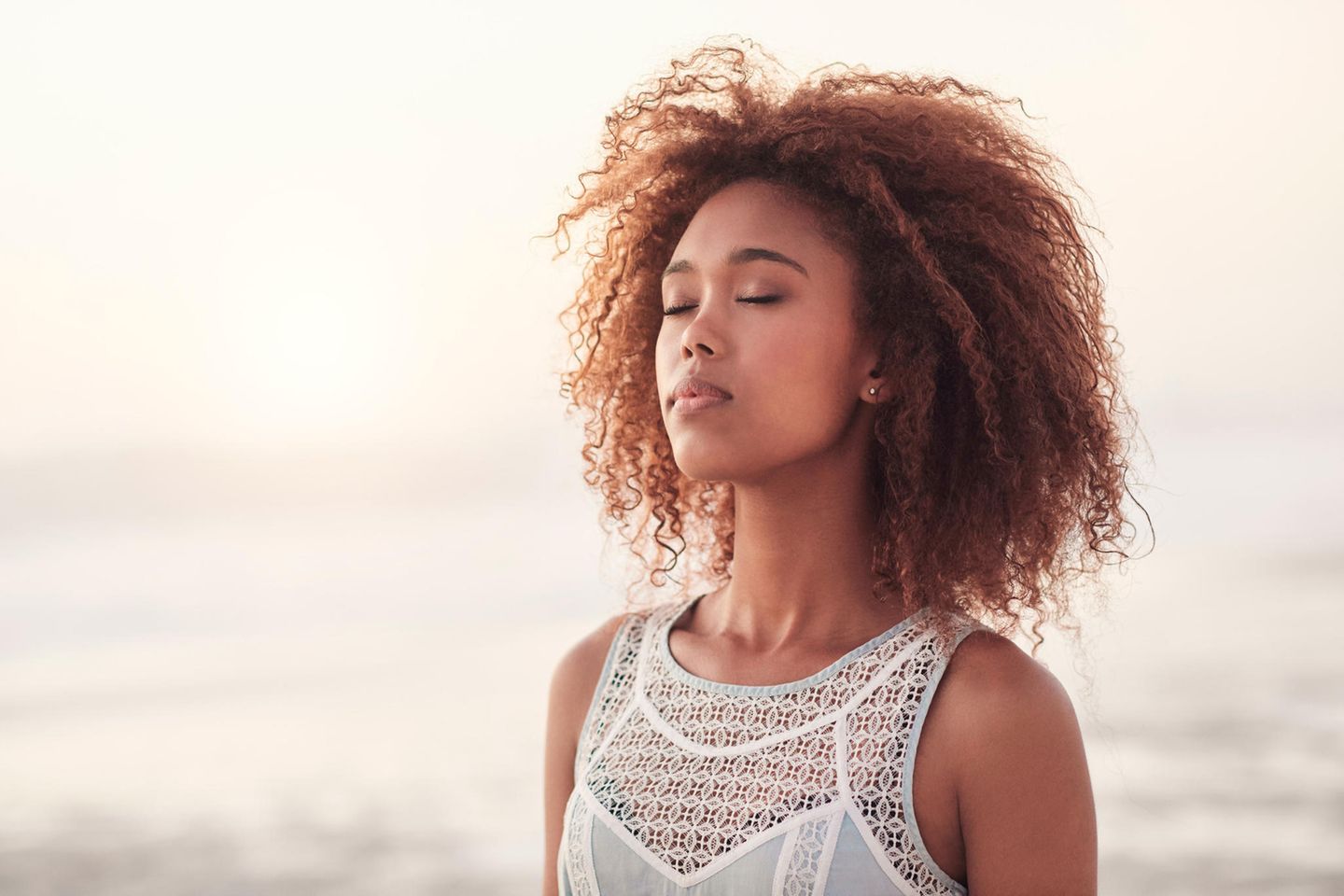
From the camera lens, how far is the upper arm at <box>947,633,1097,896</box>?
5.51ft

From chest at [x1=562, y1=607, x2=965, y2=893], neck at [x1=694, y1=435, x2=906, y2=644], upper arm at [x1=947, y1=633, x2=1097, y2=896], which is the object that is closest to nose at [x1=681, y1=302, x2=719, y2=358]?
neck at [x1=694, y1=435, x2=906, y2=644]

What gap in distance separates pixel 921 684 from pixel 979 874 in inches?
9.0

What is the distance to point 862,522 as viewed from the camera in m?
1.97

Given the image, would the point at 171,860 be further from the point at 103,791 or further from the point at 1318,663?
the point at 1318,663

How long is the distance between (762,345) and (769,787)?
1.73 feet

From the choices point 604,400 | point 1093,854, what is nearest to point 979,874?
point 1093,854

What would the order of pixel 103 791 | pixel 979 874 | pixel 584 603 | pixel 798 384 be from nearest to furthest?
pixel 979 874 → pixel 798 384 → pixel 103 791 → pixel 584 603

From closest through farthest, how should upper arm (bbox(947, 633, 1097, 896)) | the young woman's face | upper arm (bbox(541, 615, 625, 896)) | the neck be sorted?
1. upper arm (bbox(947, 633, 1097, 896))
2. the young woman's face
3. the neck
4. upper arm (bbox(541, 615, 625, 896))

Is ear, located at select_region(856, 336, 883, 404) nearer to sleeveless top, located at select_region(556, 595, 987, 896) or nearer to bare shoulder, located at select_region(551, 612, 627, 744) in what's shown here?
sleeveless top, located at select_region(556, 595, 987, 896)

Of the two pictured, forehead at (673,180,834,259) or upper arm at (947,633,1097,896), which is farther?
forehead at (673,180,834,259)

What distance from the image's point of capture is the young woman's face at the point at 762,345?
72.1 inches

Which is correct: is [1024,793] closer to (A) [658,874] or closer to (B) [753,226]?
(A) [658,874]

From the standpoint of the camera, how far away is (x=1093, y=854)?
173cm

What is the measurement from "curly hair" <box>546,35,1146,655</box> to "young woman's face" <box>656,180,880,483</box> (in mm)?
42
